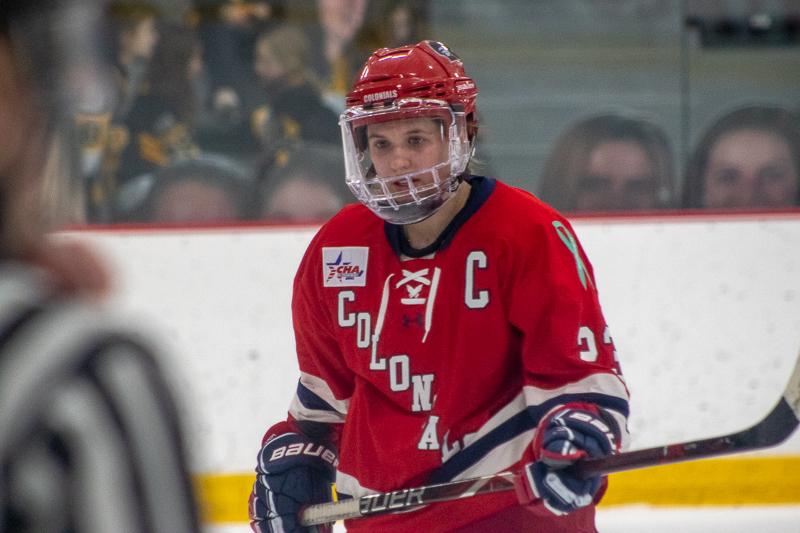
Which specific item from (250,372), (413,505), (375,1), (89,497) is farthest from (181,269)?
(89,497)

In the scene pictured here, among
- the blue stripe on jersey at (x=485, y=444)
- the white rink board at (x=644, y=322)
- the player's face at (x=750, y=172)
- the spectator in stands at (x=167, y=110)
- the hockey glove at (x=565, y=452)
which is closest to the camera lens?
the hockey glove at (x=565, y=452)

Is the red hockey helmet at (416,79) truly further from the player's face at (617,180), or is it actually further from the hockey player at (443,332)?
the player's face at (617,180)

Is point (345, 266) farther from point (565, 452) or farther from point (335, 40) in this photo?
point (335, 40)

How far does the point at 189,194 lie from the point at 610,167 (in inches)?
40.3

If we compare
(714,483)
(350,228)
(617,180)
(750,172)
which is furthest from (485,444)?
(750,172)

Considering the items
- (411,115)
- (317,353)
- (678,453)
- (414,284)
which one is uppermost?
(411,115)

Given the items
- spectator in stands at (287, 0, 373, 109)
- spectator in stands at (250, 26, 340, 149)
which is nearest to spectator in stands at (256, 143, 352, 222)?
spectator in stands at (250, 26, 340, 149)

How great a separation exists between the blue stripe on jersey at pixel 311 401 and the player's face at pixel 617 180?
130cm

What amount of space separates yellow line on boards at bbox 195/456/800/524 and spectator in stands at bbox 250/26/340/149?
2.81 feet

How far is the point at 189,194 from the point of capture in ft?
10.1

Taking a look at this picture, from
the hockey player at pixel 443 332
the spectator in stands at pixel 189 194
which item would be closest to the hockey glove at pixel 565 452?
the hockey player at pixel 443 332

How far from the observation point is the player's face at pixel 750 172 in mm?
2984

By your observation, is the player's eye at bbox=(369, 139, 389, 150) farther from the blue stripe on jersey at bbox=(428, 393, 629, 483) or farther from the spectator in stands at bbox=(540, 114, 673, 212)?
the spectator in stands at bbox=(540, 114, 673, 212)

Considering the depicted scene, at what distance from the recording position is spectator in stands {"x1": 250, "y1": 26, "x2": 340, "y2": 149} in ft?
10.3
